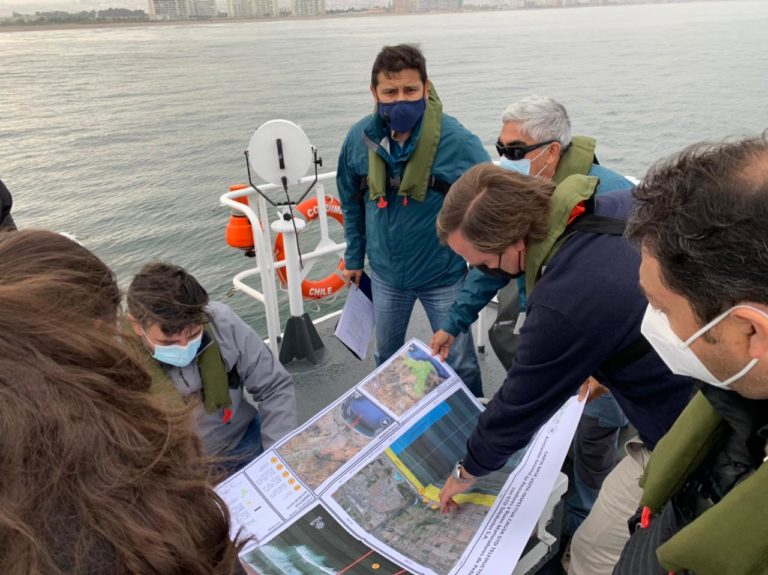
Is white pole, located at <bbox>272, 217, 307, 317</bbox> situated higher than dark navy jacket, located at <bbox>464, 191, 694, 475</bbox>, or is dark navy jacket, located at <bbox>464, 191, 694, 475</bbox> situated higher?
dark navy jacket, located at <bbox>464, 191, 694, 475</bbox>

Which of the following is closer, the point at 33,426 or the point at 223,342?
the point at 33,426

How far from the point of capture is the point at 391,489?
157 cm

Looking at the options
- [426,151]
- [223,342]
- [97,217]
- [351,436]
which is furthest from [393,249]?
[97,217]

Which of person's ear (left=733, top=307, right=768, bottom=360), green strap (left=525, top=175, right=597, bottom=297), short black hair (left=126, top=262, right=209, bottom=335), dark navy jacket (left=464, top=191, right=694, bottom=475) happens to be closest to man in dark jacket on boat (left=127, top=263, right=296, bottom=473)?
short black hair (left=126, top=262, right=209, bottom=335)

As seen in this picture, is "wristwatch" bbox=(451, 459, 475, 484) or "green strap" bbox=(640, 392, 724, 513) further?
"wristwatch" bbox=(451, 459, 475, 484)

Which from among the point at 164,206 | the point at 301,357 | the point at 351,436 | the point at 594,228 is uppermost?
the point at 594,228

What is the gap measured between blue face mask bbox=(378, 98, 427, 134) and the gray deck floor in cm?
140

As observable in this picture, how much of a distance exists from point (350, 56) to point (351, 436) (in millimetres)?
33020

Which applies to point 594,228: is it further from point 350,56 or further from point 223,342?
point 350,56

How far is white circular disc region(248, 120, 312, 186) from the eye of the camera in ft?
9.45

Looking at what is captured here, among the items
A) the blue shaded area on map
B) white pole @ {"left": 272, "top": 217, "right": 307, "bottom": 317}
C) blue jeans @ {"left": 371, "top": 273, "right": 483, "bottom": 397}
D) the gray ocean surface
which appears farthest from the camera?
the gray ocean surface

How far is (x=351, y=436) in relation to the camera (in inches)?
66.8

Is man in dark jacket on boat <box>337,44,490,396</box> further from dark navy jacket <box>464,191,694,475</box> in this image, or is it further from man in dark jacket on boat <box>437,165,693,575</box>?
dark navy jacket <box>464,191,694,475</box>

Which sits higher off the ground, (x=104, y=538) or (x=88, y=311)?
(x=88, y=311)
